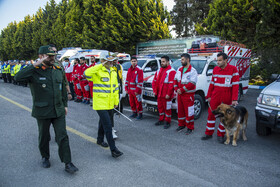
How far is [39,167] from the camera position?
3686 millimetres

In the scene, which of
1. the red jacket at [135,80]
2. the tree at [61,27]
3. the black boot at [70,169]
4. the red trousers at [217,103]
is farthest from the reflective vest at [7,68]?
the red trousers at [217,103]

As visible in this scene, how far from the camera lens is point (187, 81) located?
5.26m

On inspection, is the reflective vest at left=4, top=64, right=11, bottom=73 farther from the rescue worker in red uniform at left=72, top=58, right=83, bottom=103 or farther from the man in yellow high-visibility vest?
the man in yellow high-visibility vest

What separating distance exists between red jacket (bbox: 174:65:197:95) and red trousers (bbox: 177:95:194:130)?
0.51 feet

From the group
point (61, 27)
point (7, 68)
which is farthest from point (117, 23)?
point (61, 27)

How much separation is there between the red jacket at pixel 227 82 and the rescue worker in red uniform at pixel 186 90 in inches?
23.4

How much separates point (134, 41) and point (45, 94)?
19454mm

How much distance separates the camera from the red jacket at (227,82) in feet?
15.1

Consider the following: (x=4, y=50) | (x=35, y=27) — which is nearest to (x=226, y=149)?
(x=35, y=27)

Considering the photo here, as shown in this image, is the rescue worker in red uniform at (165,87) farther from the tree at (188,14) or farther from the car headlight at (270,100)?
the tree at (188,14)

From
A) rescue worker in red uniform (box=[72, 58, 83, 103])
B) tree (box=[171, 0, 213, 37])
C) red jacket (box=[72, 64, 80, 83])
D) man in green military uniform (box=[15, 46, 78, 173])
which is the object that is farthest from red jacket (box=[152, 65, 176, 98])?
tree (box=[171, 0, 213, 37])

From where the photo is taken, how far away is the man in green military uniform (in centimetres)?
322

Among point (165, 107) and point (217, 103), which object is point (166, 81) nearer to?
point (165, 107)

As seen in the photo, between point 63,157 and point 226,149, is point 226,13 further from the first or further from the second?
point 63,157
